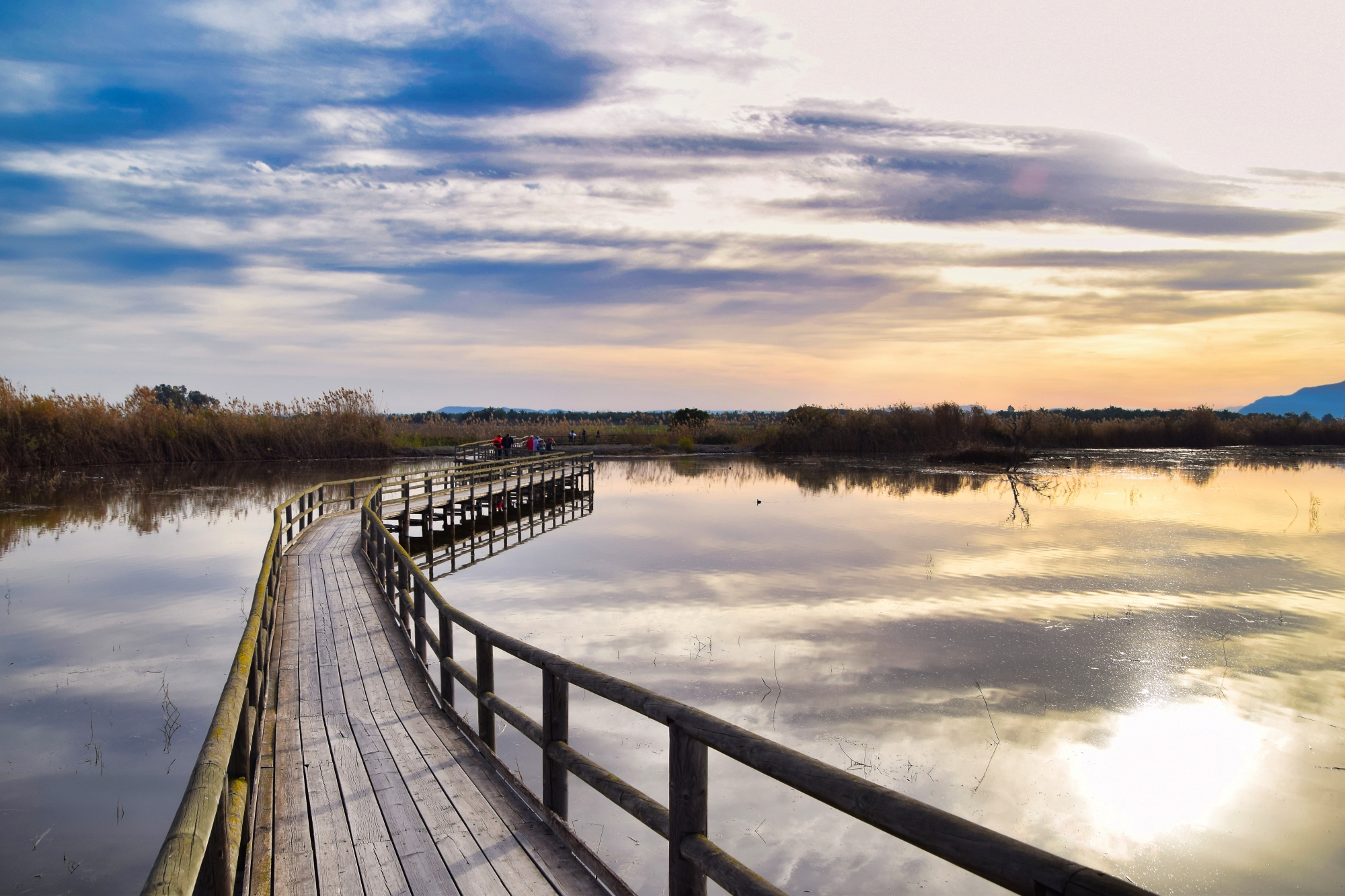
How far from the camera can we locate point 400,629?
9312 millimetres

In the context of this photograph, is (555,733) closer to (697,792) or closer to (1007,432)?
(697,792)

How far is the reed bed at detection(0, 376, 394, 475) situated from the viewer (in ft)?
→ 112

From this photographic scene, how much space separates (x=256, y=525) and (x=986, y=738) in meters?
19.8

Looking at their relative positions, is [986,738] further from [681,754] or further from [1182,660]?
[681,754]

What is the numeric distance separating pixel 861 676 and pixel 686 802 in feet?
21.4

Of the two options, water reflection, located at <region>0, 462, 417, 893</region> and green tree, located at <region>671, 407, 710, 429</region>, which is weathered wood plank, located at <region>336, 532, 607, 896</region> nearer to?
water reflection, located at <region>0, 462, 417, 893</region>

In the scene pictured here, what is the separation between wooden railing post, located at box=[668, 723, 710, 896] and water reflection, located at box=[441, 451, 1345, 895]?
8.15ft

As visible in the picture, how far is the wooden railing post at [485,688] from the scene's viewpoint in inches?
219

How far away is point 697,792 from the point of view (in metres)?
3.17

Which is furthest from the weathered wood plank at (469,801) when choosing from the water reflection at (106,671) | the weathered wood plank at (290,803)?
the water reflection at (106,671)

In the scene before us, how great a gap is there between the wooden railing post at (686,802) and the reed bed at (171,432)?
133ft

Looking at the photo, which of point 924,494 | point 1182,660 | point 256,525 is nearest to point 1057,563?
point 1182,660

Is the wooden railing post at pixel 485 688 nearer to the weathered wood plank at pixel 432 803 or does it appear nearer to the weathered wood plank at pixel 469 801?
the weathered wood plank at pixel 469 801

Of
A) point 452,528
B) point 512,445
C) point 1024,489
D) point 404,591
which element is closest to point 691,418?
point 512,445
